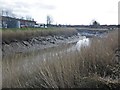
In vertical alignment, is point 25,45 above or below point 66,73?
below

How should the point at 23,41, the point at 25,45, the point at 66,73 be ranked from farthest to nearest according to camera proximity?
1. the point at 23,41
2. the point at 25,45
3. the point at 66,73

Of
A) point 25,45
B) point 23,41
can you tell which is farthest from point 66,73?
point 23,41

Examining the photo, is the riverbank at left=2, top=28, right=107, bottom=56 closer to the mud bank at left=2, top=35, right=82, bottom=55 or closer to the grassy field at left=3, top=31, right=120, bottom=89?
the mud bank at left=2, top=35, right=82, bottom=55

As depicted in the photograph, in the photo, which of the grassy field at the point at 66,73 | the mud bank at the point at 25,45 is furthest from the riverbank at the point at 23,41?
the grassy field at the point at 66,73

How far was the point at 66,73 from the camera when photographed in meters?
6.03

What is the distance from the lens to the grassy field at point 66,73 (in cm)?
583

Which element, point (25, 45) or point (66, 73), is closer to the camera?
point (66, 73)

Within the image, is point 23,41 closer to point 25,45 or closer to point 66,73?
point 25,45

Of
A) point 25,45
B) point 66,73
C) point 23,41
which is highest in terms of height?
point 66,73

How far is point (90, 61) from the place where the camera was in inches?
288

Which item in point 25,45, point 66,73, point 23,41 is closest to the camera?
point 66,73

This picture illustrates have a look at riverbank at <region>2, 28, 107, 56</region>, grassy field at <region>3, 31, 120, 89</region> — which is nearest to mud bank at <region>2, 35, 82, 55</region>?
riverbank at <region>2, 28, 107, 56</region>

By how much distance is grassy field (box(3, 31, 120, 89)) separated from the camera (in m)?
5.83

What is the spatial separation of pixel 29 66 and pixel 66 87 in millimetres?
1496
